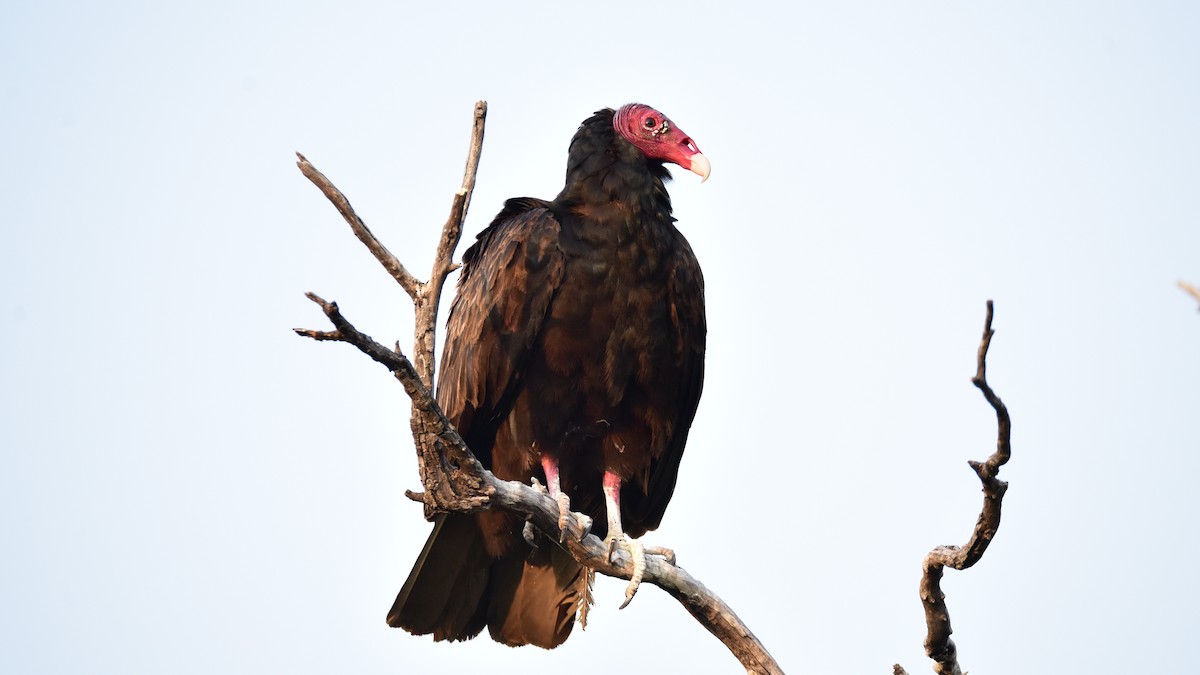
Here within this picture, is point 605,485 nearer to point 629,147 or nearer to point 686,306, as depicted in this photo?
point 686,306

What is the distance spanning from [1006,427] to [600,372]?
6.69ft

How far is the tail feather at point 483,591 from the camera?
4.89 m

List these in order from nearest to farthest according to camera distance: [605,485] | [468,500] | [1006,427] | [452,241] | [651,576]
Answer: [1006,427], [452,241], [468,500], [651,576], [605,485]

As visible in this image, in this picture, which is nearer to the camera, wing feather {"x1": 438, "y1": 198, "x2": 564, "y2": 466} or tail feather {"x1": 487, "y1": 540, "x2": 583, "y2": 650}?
wing feather {"x1": 438, "y1": 198, "x2": 564, "y2": 466}

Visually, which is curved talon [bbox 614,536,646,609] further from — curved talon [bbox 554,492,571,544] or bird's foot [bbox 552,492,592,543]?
curved talon [bbox 554,492,571,544]

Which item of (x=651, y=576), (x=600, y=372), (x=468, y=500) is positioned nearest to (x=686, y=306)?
(x=600, y=372)

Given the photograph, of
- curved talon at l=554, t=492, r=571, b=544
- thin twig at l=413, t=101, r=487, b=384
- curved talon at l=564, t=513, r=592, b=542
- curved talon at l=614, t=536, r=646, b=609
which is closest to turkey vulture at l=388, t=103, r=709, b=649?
curved talon at l=614, t=536, r=646, b=609

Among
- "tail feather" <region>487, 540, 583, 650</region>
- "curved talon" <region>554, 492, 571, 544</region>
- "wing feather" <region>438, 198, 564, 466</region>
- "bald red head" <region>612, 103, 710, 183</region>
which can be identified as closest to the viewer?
"curved talon" <region>554, 492, 571, 544</region>

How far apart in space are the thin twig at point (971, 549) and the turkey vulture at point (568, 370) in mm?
1273

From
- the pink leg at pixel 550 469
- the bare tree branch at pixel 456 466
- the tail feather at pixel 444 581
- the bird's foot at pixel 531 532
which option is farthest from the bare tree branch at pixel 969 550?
the tail feather at pixel 444 581

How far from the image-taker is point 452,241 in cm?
337

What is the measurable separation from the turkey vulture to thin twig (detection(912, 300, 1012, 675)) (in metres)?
1.27

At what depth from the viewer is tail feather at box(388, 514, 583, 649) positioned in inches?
193

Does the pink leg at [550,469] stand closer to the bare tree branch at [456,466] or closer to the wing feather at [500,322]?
the wing feather at [500,322]
